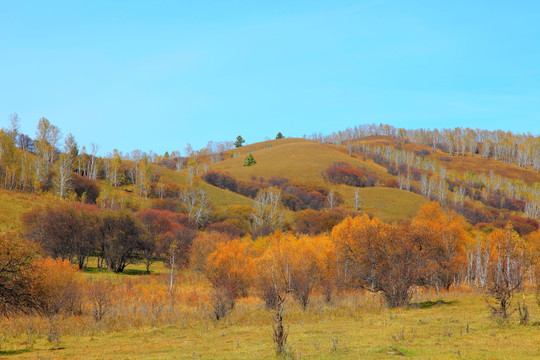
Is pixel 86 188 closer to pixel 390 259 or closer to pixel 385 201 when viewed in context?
pixel 390 259

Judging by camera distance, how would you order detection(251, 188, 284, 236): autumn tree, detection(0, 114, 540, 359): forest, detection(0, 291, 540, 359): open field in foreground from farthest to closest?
1. detection(251, 188, 284, 236): autumn tree
2. detection(0, 114, 540, 359): forest
3. detection(0, 291, 540, 359): open field in foreground

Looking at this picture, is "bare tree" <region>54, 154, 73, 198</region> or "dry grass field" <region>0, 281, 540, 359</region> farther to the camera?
"bare tree" <region>54, 154, 73, 198</region>

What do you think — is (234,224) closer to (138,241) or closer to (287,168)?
(138,241)

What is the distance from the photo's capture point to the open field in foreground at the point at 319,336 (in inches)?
658

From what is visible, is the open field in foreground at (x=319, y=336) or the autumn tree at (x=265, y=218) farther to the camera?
the autumn tree at (x=265, y=218)

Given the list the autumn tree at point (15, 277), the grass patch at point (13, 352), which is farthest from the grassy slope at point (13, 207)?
the grass patch at point (13, 352)

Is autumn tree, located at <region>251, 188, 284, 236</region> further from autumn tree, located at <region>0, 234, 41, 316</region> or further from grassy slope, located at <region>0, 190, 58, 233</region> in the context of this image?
autumn tree, located at <region>0, 234, 41, 316</region>

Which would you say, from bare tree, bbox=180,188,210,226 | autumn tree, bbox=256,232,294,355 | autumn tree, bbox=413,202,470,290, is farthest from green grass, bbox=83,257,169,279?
autumn tree, bbox=413,202,470,290

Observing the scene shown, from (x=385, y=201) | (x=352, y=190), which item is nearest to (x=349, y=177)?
(x=352, y=190)

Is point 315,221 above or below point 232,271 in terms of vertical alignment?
above

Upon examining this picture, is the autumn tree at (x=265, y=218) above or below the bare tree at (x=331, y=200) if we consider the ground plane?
below

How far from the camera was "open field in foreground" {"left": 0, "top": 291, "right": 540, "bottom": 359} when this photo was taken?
1672cm

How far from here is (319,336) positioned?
22.0m

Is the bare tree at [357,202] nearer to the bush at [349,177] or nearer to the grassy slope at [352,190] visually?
the grassy slope at [352,190]
